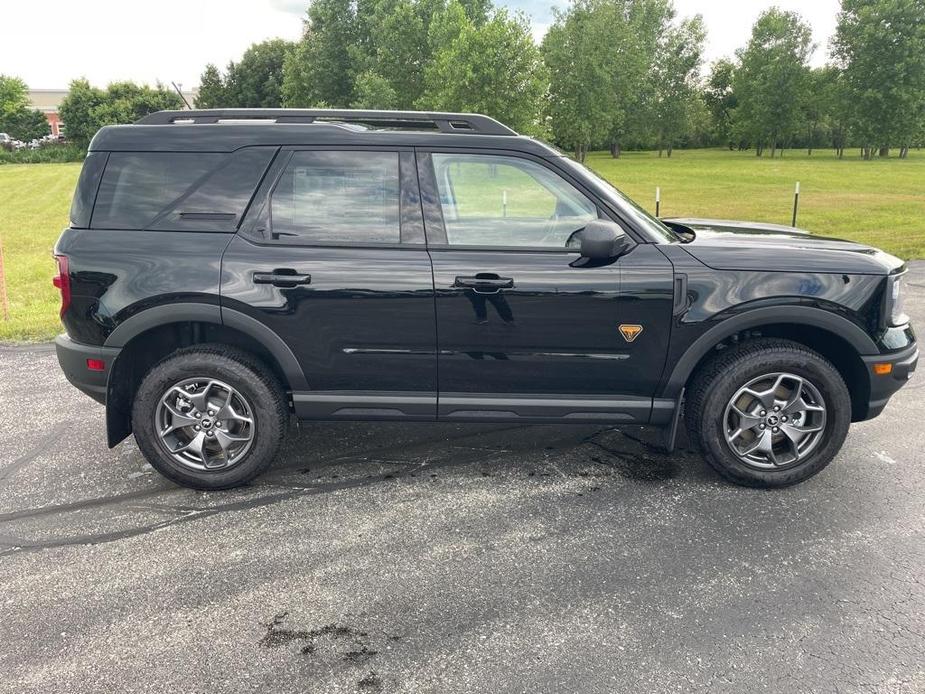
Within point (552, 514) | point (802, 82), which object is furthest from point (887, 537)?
point (802, 82)

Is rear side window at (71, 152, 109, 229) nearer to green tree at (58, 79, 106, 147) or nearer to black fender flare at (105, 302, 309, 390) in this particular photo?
black fender flare at (105, 302, 309, 390)

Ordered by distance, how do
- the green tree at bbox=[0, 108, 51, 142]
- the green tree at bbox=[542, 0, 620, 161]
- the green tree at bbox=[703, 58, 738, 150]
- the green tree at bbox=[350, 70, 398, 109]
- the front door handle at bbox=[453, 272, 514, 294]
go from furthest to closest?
the green tree at bbox=[0, 108, 51, 142] < the green tree at bbox=[703, 58, 738, 150] < the green tree at bbox=[542, 0, 620, 161] < the green tree at bbox=[350, 70, 398, 109] < the front door handle at bbox=[453, 272, 514, 294]

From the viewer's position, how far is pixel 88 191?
362cm

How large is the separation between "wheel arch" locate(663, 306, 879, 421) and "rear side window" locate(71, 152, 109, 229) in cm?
321

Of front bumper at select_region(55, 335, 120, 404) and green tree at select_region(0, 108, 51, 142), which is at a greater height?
green tree at select_region(0, 108, 51, 142)

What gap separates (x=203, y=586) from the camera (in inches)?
116

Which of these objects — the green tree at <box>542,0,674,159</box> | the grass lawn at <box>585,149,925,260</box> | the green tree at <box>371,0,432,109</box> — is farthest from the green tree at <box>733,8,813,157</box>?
the green tree at <box>371,0,432,109</box>

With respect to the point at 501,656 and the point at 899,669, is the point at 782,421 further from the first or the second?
the point at 501,656

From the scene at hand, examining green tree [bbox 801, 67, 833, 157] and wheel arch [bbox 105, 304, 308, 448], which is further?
green tree [bbox 801, 67, 833, 157]

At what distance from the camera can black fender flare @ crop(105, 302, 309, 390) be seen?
11.8ft

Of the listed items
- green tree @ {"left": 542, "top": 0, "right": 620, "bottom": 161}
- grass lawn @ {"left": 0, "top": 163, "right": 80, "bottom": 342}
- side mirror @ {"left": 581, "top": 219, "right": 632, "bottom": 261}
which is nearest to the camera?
side mirror @ {"left": 581, "top": 219, "right": 632, "bottom": 261}

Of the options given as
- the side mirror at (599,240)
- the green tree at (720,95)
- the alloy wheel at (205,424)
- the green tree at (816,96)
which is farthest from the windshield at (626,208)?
the green tree at (720,95)

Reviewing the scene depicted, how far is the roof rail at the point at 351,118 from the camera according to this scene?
12.4 feet

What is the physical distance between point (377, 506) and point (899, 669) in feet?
7.77
